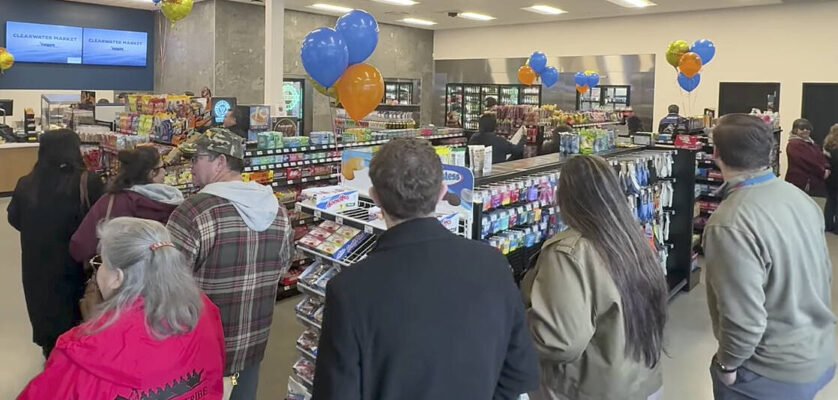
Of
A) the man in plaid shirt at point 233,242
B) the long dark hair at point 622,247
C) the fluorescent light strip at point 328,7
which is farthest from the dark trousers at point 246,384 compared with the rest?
the fluorescent light strip at point 328,7

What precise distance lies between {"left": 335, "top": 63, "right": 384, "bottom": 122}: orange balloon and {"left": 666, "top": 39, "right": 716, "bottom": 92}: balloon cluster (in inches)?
245

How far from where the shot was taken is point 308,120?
14.9 metres

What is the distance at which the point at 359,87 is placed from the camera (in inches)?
215

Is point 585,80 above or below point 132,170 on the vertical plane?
above

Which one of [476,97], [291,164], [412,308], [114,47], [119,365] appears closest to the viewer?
[412,308]

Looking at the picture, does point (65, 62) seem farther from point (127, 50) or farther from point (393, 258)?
point (393, 258)

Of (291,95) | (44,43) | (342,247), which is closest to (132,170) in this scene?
(342,247)

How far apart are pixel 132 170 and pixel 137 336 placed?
1994 mm

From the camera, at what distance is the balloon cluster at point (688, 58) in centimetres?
996

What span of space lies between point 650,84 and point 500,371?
13369 millimetres

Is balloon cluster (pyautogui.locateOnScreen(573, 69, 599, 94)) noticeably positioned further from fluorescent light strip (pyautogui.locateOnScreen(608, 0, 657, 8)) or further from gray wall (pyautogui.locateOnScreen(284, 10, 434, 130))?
gray wall (pyautogui.locateOnScreen(284, 10, 434, 130))

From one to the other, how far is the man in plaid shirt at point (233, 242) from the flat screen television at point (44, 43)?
12.5 meters

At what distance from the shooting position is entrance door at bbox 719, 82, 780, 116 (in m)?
12.4

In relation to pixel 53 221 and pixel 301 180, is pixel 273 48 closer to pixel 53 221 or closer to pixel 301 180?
pixel 301 180
